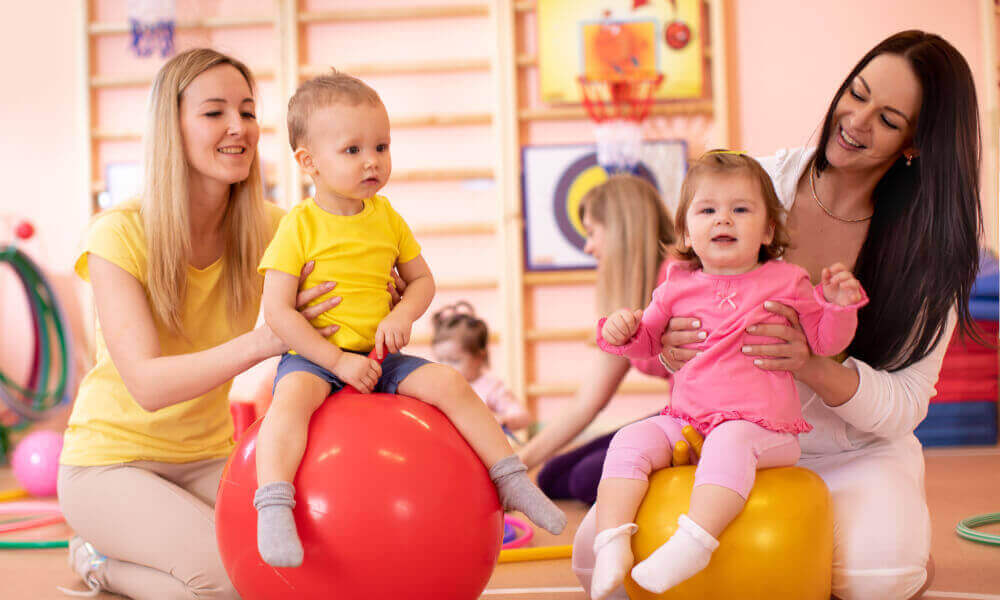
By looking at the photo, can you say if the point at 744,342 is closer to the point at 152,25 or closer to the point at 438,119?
the point at 438,119

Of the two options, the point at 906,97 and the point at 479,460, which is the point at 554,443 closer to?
the point at 479,460

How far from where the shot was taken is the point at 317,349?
167 centimetres

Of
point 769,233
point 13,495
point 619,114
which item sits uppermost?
point 619,114

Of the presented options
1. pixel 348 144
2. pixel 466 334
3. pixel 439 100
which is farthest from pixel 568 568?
pixel 439 100

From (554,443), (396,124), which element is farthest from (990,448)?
(396,124)

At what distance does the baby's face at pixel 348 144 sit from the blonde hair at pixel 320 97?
0.01 m

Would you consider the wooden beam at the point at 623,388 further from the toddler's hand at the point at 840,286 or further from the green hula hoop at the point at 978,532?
the toddler's hand at the point at 840,286

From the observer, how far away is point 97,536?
199cm

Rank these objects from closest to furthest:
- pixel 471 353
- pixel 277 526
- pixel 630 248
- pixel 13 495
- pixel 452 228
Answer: pixel 277 526, pixel 630 248, pixel 13 495, pixel 471 353, pixel 452 228

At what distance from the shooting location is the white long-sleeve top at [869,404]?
1841 millimetres

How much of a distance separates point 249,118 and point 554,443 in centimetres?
125

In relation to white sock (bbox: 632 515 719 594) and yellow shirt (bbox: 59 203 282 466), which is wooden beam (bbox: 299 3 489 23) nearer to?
yellow shirt (bbox: 59 203 282 466)

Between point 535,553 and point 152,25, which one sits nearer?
point 535,553

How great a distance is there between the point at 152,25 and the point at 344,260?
3591 mm
